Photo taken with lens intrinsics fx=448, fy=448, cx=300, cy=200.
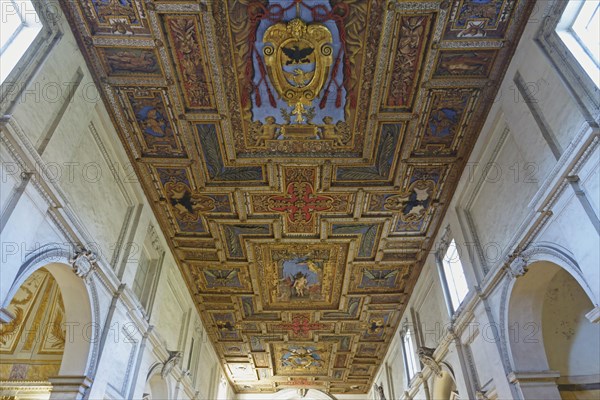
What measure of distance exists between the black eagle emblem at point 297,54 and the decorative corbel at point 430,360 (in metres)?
8.33

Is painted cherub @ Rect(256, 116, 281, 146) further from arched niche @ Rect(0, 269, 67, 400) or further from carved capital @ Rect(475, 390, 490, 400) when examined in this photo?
carved capital @ Rect(475, 390, 490, 400)

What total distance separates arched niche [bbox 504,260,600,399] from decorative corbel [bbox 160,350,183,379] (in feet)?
27.2

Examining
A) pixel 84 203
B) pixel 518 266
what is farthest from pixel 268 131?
pixel 518 266

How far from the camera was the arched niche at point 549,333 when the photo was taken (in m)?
7.57

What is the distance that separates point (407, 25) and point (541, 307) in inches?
216

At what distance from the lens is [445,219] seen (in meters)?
11.6

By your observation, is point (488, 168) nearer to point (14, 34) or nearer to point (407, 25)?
point (407, 25)

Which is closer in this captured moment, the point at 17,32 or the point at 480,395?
the point at 17,32

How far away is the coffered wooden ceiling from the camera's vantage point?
748 centimetres

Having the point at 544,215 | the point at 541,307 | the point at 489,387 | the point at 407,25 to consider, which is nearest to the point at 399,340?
the point at 489,387

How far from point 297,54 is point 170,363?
8630 millimetres

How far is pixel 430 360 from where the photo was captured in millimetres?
11922

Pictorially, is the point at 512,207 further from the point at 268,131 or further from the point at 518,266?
the point at 268,131

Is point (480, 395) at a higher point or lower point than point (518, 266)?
lower
